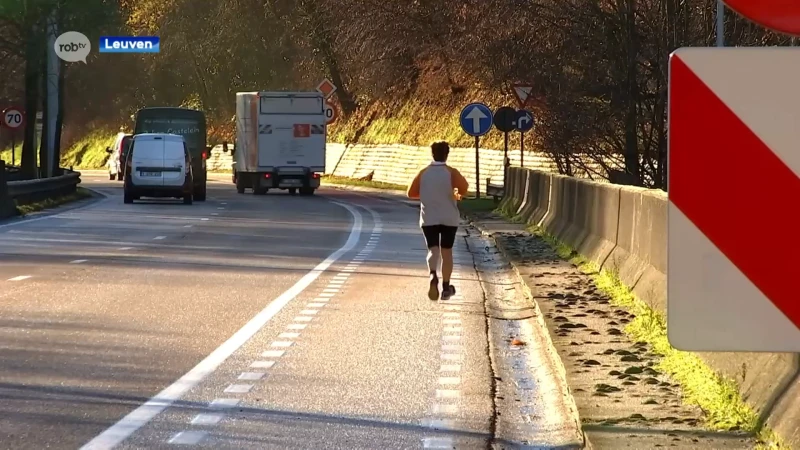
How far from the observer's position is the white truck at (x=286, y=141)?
49500mm

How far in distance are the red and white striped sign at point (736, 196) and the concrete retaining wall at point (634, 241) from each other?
7.82ft

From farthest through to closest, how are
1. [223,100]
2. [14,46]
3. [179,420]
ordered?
[223,100] → [14,46] → [179,420]

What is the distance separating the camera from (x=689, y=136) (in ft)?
14.2

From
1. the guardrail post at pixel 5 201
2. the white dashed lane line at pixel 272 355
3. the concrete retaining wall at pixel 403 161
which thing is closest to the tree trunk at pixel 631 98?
the white dashed lane line at pixel 272 355

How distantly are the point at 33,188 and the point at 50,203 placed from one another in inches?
73.7

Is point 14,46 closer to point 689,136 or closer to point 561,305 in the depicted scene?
point 561,305

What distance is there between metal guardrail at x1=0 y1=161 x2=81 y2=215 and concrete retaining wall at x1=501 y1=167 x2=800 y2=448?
34.6 ft

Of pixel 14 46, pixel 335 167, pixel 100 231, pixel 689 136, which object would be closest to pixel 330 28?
pixel 335 167

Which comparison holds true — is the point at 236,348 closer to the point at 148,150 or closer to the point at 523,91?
the point at 523,91

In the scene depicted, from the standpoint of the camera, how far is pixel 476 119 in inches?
1476

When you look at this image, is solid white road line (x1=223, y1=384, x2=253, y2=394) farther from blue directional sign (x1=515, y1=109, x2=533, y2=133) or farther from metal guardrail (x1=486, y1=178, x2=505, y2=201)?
metal guardrail (x1=486, y1=178, x2=505, y2=201)

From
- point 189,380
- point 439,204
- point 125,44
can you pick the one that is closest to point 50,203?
point 125,44

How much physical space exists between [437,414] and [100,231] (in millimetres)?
20066

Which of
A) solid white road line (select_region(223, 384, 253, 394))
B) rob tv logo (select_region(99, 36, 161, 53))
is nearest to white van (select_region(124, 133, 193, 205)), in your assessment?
rob tv logo (select_region(99, 36, 161, 53))
